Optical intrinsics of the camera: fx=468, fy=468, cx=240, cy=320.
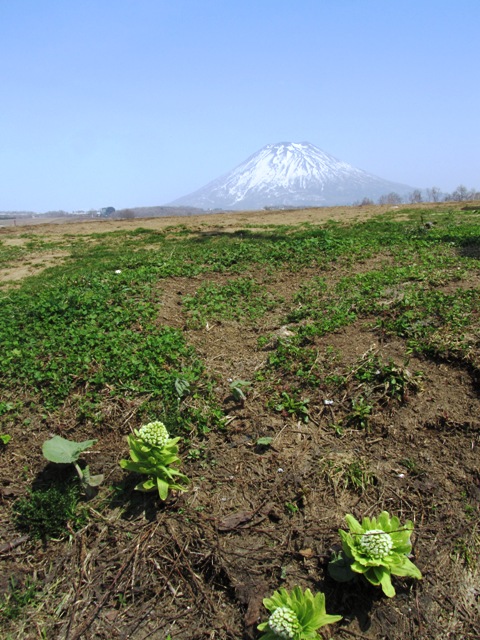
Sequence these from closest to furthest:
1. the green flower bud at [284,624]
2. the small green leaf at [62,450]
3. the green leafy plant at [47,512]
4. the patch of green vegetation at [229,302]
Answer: the green flower bud at [284,624], the green leafy plant at [47,512], the small green leaf at [62,450], the patch of green vegetation at [229,302]

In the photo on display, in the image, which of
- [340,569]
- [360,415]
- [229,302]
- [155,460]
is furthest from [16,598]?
[229,302]

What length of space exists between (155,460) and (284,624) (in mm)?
1343

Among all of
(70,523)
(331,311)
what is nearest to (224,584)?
(70,523)

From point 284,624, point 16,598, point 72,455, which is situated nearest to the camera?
point 284,624

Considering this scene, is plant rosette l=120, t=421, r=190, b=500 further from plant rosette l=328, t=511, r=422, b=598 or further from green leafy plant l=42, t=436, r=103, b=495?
plant rosette l=328, t=511, r=422, b=598

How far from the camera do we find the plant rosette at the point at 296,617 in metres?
2.31

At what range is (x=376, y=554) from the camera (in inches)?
102

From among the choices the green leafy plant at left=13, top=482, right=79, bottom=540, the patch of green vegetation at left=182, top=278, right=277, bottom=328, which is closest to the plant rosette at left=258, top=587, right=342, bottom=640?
the green leafy plant at left=13, top=482, right=79, bottom=540

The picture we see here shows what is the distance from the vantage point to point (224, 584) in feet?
9.17

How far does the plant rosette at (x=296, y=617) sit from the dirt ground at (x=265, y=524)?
16cm

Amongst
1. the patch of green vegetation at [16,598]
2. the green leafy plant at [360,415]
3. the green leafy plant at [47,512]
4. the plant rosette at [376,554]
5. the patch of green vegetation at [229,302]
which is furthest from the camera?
the patch of green vegetation at [229,302]

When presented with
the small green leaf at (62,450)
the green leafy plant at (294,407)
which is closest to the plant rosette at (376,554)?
the green leafy plant at (294,407)

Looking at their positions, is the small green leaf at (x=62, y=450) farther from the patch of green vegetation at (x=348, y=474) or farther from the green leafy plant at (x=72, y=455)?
the patch of green vegetation at (x=348, y=474)

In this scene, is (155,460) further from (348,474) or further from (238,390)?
(348,474)
